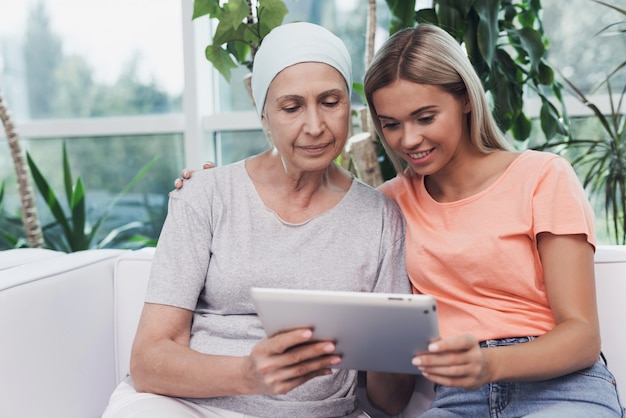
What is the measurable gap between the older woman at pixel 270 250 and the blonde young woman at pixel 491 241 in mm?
106

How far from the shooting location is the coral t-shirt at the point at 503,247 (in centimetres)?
132

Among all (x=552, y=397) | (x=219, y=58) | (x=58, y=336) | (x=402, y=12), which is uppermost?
(x=402, y=12)

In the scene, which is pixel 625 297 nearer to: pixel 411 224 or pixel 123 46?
pixel 411 224

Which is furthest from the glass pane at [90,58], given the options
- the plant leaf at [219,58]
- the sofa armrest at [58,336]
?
the sofa armrest at [58,336]

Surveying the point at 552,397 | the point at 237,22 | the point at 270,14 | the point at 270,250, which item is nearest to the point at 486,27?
the point at 270,14

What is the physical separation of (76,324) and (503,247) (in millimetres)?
996

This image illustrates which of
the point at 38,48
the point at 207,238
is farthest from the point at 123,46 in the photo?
the point at 207,238

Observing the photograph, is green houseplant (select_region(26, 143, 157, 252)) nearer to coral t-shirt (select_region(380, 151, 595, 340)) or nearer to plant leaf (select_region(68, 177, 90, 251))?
plant leaf (select_region(68, 177, 90, 251))

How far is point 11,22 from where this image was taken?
358 cm

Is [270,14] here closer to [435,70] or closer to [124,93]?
[435,70]

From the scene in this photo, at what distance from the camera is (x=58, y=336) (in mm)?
1546

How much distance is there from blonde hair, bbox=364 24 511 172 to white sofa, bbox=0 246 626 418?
0.41m

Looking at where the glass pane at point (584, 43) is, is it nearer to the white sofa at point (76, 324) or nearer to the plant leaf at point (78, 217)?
the white sofa at point (76, 324)

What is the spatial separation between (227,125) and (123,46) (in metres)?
0.80
